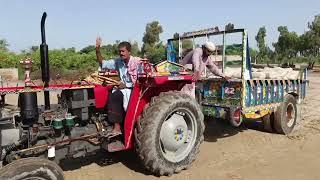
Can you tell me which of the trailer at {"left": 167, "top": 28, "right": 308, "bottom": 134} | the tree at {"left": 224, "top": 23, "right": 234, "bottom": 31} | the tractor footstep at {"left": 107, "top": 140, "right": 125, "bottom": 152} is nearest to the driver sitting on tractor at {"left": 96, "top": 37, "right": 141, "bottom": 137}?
the tractor footstep at {"left": 107, "top": 140, "right": 125, "bottom": 152}

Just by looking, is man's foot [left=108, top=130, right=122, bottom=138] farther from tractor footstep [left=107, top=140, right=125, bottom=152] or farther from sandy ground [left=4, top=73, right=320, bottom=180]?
sandy ground [left=4, top=73, right=320, bottom=180]

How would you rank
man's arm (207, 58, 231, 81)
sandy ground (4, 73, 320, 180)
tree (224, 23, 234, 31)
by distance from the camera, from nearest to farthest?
sandy ground (4, 73, 320, 180) < man's arm (207, 58, 231, 81) < tree (224, 23, 234, 31)

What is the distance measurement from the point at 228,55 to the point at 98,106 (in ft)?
11.2

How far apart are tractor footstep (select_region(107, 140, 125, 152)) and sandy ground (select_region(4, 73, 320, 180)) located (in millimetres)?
Result: 414

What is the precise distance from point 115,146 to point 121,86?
757 millimetres

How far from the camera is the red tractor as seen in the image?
13.5 ft

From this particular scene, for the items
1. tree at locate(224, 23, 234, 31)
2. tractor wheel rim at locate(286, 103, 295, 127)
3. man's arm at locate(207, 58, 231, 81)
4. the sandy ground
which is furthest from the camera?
tractor wheel rim at locate(286, 103, 295, 127)

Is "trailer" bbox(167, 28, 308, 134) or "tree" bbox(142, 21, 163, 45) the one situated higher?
"tree" bbox(142, 21, 163, 45)

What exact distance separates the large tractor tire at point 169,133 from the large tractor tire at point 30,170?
1236 mm

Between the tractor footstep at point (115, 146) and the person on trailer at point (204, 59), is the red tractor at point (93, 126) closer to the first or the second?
the tractor footstep at point (115, 146)

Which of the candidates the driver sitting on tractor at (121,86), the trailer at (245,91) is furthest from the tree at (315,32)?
the driver sitting on tractor at (121,86)

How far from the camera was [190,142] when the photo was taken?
5.54m

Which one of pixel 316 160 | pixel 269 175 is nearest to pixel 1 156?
pixel 269 175

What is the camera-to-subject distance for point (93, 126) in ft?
16.3
